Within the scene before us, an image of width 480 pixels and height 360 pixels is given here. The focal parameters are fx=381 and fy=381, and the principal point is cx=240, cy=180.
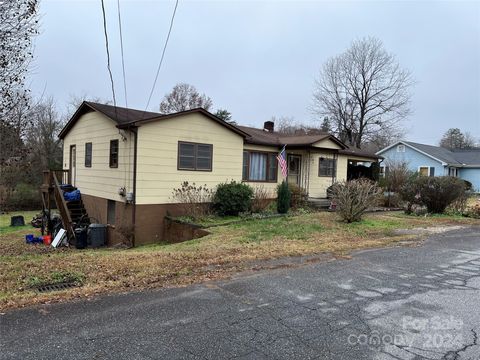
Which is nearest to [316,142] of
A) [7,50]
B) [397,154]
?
[7,50]

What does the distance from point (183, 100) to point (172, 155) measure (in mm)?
38451

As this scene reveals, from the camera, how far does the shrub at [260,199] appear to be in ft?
50.9

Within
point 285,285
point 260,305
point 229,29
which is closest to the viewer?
point 260,305

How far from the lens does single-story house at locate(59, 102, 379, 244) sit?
1309cm

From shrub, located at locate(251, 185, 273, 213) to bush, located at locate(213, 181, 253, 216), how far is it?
30.5 inches

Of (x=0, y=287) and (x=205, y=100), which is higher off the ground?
(x=205, y=100)

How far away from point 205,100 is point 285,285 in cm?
4769

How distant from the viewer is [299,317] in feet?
14.1

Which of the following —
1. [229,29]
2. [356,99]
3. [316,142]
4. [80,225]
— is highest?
[356,99]

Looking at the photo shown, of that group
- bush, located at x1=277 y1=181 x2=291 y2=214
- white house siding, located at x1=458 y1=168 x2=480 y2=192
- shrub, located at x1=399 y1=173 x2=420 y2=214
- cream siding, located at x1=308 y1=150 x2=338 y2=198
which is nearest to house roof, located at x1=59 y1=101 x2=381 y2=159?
cream siding, located at x1=308 y1=150 x2=338 y2=198

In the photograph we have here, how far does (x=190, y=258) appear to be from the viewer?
7.16m

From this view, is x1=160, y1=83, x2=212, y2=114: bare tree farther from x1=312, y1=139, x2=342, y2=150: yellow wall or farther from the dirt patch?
the dirt patch

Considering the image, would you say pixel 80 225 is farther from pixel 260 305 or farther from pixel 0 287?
pixel 260 305

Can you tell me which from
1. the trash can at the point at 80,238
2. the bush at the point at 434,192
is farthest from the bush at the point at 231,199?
the bush at the point at 434,192
